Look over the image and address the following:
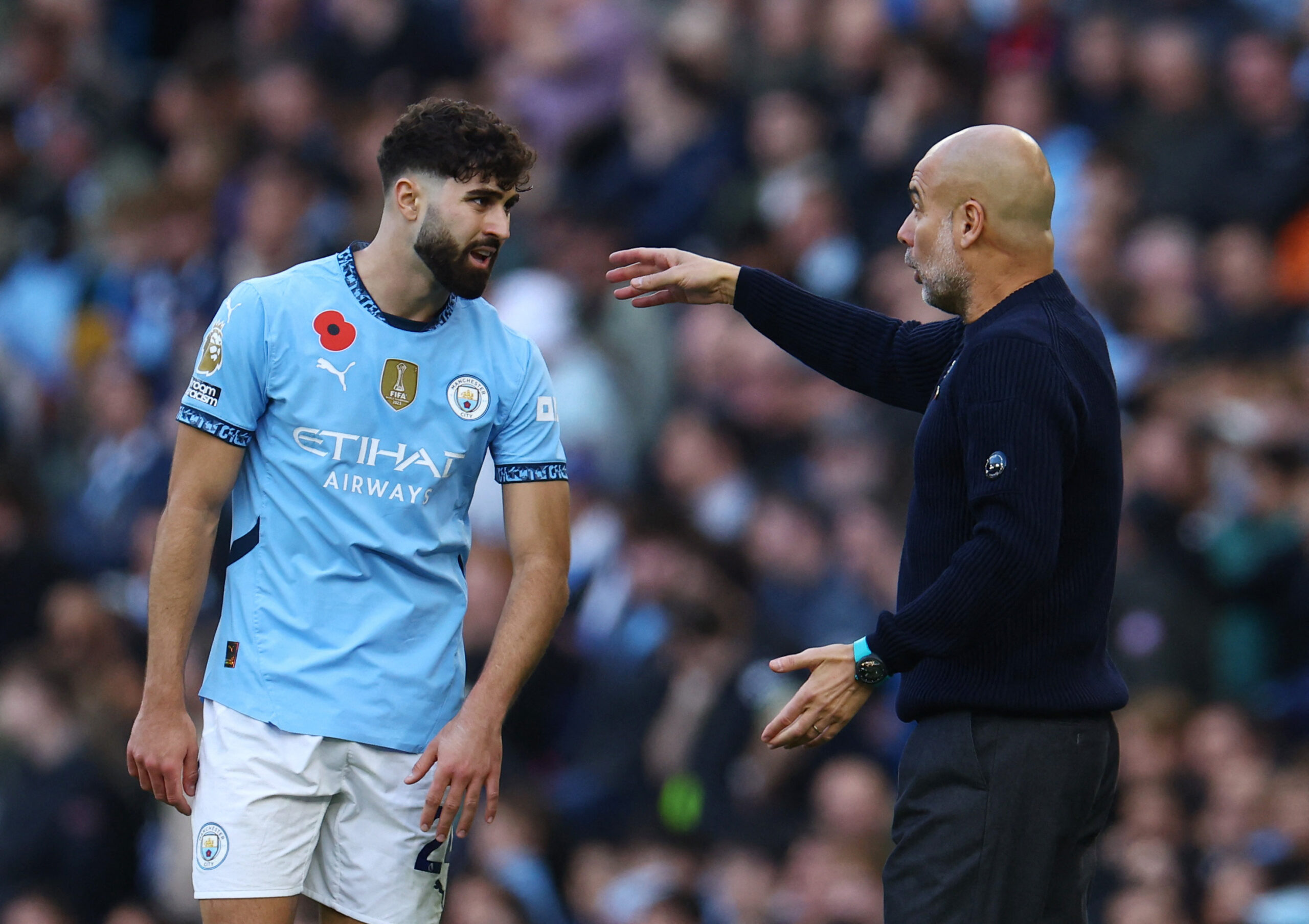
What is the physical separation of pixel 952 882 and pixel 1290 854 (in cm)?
274

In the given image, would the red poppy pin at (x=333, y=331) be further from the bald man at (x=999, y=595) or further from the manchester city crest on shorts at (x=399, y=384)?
the bald man at (x=999, y=595)

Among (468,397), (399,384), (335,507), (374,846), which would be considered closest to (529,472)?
(468,397)

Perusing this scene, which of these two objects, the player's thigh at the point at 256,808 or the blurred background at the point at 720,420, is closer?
the player's thigh at the point at 256,808

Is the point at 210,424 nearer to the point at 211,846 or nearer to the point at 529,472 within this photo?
the point at 529,472

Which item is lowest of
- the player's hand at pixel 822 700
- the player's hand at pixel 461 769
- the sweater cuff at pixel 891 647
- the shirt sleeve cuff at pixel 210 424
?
the player's hand at pixel 461 769

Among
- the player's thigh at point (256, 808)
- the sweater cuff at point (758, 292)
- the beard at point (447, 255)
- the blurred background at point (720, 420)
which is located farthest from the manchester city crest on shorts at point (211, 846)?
the blurred background at point (720, 420)

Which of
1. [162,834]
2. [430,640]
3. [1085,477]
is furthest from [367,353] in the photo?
[162,834]

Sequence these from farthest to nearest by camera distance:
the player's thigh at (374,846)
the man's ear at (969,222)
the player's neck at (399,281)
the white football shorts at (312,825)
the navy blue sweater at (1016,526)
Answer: the player's neck at (399,281), the player's thigh at (374,846), the white football shorts at (312,825), the man's ear at (969,222), the navy blue sweater at (1016,526)

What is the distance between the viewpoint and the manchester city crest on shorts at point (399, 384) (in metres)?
4.20

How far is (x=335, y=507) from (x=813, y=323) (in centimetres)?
133

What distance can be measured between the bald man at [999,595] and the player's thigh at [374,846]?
950 millimetres

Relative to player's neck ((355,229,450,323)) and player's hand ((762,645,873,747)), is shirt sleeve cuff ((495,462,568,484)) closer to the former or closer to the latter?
player's neck ((355,229,450,323))

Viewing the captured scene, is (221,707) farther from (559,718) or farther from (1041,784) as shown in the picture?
(559,718)

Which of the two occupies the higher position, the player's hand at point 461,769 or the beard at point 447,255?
the beard at point 447,255
